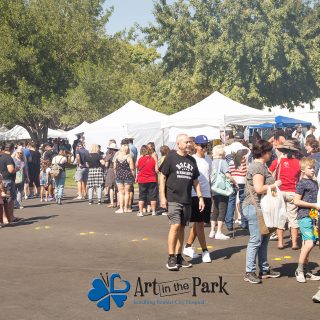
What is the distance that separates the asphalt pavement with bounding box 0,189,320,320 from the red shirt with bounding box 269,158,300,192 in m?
1.06

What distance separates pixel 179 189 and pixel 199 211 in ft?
2.25


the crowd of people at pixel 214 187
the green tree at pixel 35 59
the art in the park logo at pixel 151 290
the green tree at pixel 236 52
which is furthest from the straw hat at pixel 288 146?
the green tree at pixel 236 52

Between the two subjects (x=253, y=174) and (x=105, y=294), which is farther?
(x=253, y=174)

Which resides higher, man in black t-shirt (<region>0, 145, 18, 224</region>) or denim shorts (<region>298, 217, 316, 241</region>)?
man in black t-shirt (<region>0, 145, 18, 224</region>)

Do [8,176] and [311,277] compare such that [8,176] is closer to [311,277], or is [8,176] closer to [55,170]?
[55,170]

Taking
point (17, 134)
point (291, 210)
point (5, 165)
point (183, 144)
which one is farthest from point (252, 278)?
point (17, 134)

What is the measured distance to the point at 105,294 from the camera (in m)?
7.94

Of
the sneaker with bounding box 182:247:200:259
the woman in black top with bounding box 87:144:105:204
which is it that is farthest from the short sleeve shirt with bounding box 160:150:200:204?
the woman in black top with bounding box 87:144:105:204

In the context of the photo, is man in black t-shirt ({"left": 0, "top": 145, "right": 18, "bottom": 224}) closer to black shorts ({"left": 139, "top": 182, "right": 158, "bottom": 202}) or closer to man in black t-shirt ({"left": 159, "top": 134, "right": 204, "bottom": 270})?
black shorts ({"left": 139, "top": 182, "right": 158, "bottom": 202})

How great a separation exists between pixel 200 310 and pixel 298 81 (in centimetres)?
4854

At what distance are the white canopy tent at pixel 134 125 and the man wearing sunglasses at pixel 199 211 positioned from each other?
54.6 feet

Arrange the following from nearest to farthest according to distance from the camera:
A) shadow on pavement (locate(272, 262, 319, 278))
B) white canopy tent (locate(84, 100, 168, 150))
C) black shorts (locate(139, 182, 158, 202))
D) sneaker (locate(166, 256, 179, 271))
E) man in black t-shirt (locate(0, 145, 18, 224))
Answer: shadow on pavement (locate(272, 262, 319, 278))
sneaker (locate(166, 256, 179, 271))
man in black t-shirt (locate(0, 145, 18, 224))
black shorts (locate(139, 182, 158, 202))
white canopy tent (locate(84, 100, 168, 150))

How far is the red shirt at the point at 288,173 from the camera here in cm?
1155

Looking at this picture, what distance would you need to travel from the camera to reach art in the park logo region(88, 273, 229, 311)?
25.4 ft
